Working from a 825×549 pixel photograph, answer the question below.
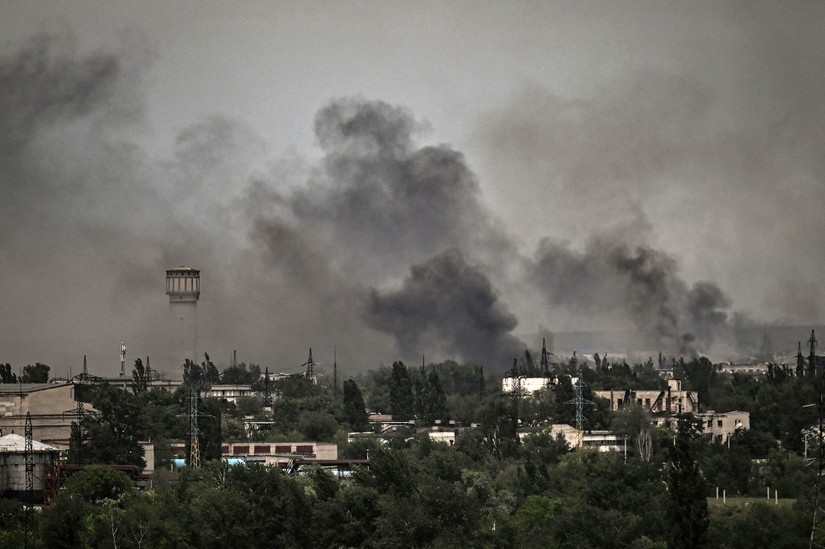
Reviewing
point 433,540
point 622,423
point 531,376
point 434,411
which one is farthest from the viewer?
point 531,376

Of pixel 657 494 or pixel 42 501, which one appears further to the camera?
pixel 42 501

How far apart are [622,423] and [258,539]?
42.0 meters

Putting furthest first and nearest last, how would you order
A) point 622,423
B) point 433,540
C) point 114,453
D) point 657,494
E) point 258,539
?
1. point 622,423
2. point 114,453
3. point 657,494
4. point 258,539
5. point 433,540

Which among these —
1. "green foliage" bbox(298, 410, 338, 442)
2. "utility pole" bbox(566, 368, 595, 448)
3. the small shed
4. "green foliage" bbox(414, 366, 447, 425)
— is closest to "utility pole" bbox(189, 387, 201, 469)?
the small shed

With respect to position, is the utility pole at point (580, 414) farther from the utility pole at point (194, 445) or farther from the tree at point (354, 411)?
the utility pole at point (194, 445)

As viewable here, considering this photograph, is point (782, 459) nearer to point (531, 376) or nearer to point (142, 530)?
point (142, 530)

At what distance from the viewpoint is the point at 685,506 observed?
147 feet

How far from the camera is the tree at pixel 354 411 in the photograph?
104 m

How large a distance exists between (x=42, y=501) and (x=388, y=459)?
74.9 ft

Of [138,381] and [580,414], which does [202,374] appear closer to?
[138,381]

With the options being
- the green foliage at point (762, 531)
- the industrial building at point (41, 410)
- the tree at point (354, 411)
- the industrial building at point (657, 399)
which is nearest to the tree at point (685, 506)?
the green foliage at point (762, 531)

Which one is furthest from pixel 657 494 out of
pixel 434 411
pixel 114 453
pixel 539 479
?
pixel 434 411

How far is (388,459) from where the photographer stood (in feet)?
165

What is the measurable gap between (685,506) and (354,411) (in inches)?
2401
